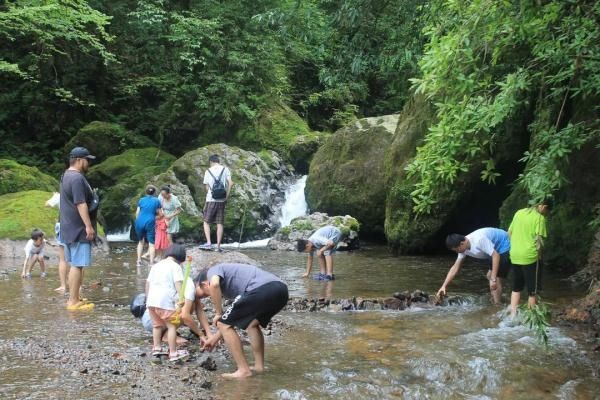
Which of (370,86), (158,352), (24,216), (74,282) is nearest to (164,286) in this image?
(158,352)

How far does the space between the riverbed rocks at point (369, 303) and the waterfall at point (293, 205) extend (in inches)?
426

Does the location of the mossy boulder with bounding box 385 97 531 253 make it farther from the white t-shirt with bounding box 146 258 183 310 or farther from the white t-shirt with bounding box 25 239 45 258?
the white t-shirt with bounding box 146 258 183 310

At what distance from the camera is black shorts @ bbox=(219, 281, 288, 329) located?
566cm

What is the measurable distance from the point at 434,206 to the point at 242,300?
9417 millimetres

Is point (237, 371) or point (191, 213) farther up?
point (191, 213)

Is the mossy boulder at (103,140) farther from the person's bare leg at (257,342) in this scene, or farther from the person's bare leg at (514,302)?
the person's bare leg at (257,342)

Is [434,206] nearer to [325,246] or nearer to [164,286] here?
[325,246]

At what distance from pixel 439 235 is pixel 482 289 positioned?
468 cm

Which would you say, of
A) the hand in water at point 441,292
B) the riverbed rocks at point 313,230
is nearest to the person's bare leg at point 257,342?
the hand in water at point 441,292

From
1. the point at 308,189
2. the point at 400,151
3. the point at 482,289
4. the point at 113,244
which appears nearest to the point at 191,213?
the point at 113,244

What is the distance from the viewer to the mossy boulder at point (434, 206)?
14195 millimetres

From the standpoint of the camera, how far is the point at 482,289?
10797 millimetres

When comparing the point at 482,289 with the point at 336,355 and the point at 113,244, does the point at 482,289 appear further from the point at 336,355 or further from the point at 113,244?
the point at 113,244

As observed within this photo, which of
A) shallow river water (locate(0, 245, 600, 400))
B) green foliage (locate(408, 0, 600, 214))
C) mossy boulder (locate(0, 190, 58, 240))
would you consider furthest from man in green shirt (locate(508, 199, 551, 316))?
mossy boulder (locate(0, 190, 58, 240))
